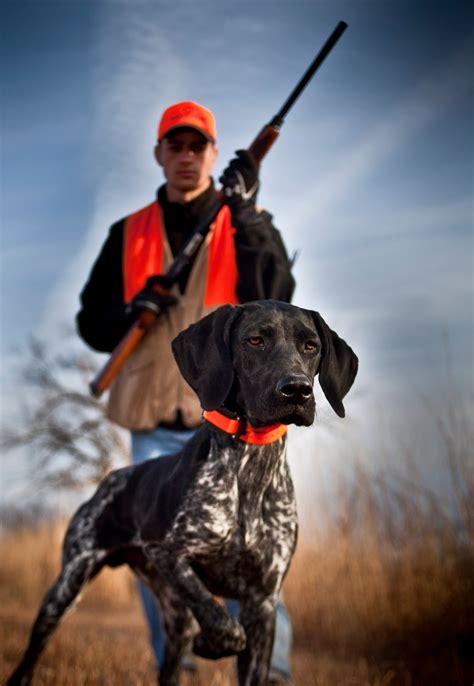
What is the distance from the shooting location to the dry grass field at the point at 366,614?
530 centimetres

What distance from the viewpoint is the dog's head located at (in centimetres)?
270

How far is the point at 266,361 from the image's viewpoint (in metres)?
2.83

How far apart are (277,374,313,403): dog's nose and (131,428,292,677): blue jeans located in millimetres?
1657

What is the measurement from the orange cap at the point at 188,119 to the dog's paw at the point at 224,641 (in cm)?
258

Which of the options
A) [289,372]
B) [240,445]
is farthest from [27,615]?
[289,372]

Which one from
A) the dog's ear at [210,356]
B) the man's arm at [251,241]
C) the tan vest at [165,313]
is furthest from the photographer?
the tan vest at [165,313]

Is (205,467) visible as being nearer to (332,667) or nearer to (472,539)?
(332,667)

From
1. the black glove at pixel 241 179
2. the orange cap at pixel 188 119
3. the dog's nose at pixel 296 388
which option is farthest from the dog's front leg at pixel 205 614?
the orange cap at pixel 188 119

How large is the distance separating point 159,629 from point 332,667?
5.29 feet

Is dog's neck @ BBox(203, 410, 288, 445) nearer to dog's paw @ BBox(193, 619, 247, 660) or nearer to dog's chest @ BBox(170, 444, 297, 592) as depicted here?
dog's chest @ BBox(170, 444, 297, 592)

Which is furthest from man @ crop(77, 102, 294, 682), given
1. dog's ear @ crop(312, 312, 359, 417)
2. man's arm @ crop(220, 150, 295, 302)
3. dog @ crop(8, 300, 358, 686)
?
dog's ear @ crop(312, 312, 359, 417)

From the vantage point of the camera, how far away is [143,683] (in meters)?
5.16

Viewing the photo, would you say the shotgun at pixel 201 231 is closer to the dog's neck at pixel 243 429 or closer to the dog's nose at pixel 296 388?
the dog's neck at pixel 243 429

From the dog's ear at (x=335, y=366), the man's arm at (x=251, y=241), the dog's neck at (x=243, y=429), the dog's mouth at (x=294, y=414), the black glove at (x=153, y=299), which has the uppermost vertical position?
the man's arm at (x=251, y=241)
